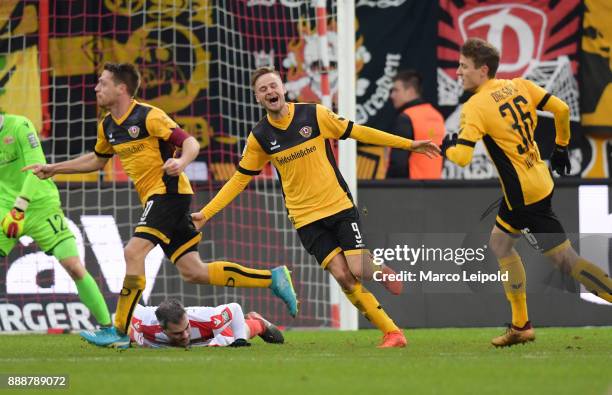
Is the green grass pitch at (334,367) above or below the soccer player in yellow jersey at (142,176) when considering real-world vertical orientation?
below

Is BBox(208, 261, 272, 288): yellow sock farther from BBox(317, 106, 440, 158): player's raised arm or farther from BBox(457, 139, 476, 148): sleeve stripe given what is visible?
BBox(457, 139, 476, 148): sleeve stripe

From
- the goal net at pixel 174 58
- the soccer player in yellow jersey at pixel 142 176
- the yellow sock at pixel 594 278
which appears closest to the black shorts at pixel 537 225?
the yellow sock at pixel 594 278

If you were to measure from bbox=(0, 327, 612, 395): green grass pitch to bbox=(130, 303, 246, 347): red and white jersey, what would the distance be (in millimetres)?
226

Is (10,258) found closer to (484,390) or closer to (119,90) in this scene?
(119,90)

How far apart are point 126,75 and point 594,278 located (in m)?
3.52

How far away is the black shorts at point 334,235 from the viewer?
29.2 feet

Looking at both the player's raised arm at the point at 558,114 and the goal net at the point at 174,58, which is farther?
the goal net at the point at 174,58

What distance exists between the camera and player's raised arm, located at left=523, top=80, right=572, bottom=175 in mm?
8695

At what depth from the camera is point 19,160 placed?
34.8 feet

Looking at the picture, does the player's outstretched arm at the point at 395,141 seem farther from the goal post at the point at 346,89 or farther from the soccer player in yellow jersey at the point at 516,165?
the goal post at the point at 346,89

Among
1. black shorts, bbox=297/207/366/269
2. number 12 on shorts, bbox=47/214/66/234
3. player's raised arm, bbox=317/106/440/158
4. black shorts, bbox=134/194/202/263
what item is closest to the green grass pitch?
black shorts, bbox=297/207/366/269

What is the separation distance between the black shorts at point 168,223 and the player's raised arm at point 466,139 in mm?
1977

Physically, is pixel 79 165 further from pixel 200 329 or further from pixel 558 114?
pixel 558 114

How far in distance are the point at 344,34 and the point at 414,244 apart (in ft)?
6.61
